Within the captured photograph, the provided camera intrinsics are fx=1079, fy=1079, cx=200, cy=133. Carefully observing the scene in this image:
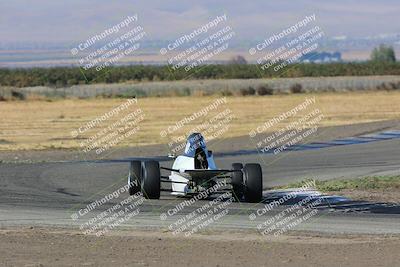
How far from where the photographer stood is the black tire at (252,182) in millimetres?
22094

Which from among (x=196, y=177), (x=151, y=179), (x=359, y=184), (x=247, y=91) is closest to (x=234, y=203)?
(x=196, y=177)

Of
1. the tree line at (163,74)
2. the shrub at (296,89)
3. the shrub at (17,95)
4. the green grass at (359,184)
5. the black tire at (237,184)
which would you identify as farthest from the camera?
the tree line at (163,74)

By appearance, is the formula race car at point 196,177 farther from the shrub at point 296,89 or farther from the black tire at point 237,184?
the shrub at point 296,89

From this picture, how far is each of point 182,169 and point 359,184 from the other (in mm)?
5105

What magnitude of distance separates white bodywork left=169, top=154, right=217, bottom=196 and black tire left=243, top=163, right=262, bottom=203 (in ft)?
3.38

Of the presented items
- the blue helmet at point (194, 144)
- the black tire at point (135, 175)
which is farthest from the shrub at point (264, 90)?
the blue helmet at point (194, 144)

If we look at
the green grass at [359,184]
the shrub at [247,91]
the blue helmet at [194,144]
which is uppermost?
the shrub at [247,91]

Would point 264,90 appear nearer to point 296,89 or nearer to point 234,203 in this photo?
point 296,89

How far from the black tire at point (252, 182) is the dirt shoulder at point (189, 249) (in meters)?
4.60

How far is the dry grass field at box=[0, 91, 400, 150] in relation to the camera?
148ft

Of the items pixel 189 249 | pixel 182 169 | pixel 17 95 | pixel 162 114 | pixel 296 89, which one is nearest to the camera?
pixel 189 249

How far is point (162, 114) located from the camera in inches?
2213

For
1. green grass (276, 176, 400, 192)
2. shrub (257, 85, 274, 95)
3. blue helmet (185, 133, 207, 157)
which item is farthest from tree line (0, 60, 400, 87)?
blue helmet (185, 133, 207, 157)

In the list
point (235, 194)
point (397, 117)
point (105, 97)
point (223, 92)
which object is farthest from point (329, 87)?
point (235, 194)
